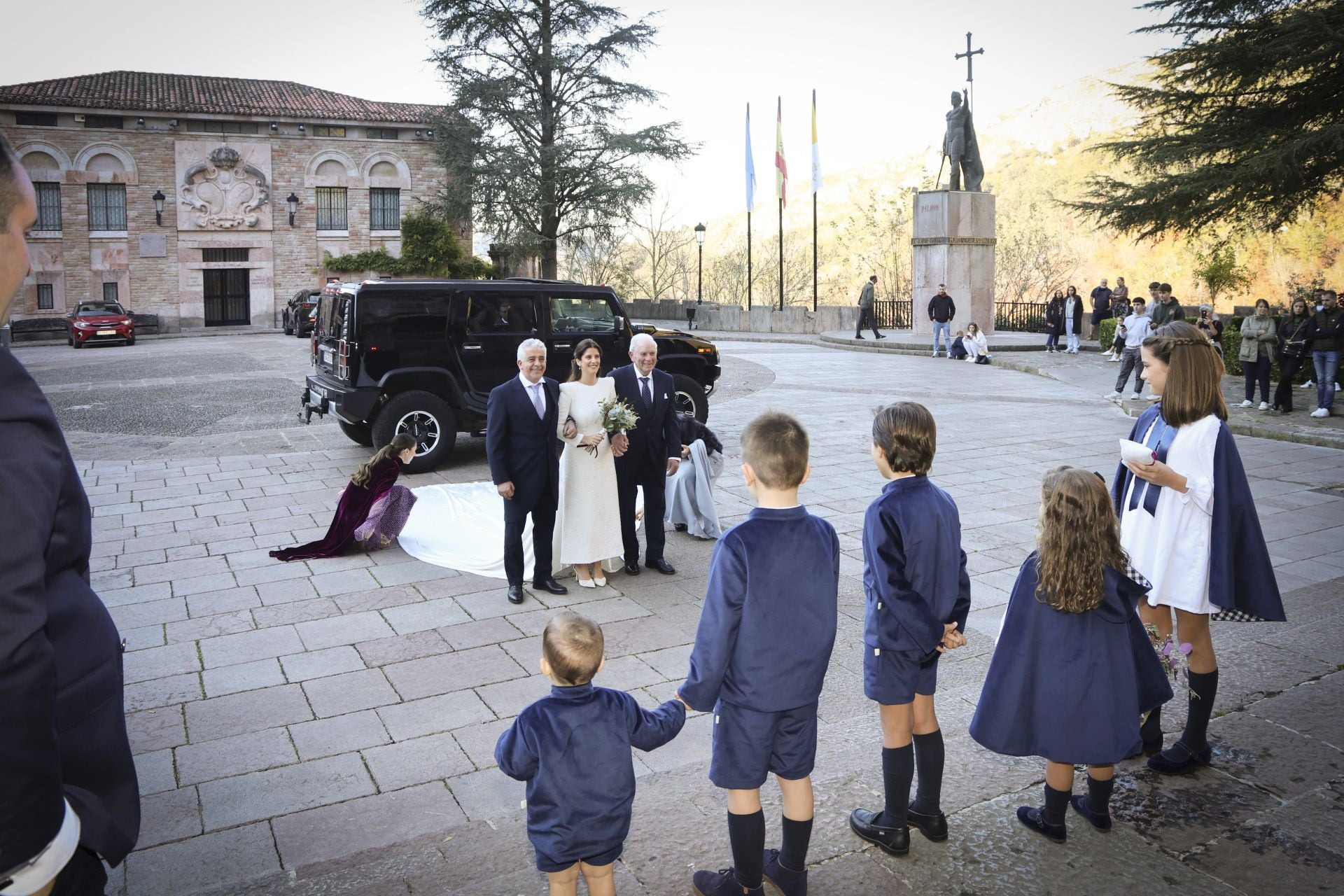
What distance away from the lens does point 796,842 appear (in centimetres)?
318

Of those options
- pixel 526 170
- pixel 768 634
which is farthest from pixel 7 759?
pixel 526 170

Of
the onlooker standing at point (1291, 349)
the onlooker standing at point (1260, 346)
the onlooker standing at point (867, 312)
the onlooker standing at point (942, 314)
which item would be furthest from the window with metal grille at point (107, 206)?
the onlooker standing at point (1291, 349)

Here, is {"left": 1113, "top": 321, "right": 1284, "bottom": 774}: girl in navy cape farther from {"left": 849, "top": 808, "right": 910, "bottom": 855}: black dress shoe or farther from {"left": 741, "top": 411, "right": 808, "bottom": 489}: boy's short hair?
{"left": 741, "top": 411, "right": 808, "bottom": 489}: boy's short hair

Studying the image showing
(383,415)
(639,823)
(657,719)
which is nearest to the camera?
(657,719)

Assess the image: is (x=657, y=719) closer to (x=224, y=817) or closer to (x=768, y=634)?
(x=768, y=634)

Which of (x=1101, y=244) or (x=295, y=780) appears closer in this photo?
(x=295, y=780)

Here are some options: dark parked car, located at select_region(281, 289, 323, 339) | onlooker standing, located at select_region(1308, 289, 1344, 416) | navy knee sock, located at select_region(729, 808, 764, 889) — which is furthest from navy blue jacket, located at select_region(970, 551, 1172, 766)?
dark parked car, located at select_region(281, 289, 323, 339)

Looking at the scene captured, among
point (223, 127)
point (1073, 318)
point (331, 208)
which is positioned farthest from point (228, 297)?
point (1073, 318)

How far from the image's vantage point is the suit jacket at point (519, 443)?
648cm

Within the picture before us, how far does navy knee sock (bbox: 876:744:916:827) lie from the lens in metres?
3.45

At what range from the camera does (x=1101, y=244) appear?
72.2m

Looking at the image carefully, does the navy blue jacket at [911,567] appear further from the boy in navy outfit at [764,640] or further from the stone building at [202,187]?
the stone building at [202,187]

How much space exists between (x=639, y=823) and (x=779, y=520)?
1.41 m

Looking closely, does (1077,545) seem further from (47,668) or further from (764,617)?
(47,668)
